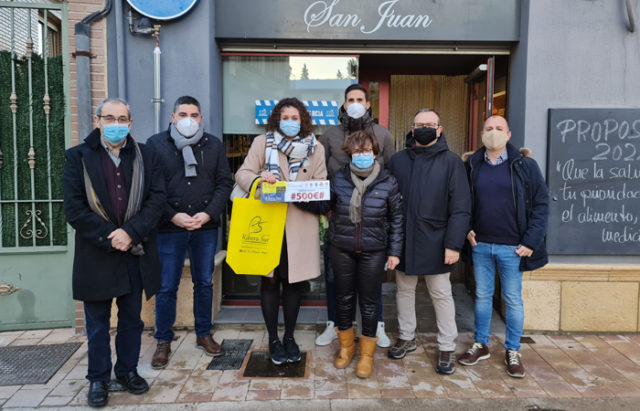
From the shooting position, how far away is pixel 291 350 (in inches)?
153

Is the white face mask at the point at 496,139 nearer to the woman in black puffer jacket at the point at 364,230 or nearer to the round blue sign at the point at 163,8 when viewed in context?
the woman in black puffer jacket at the point at 364,230

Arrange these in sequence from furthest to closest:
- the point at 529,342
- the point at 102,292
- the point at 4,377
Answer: the point at 529,342 → the point at 4,377 → the point at 102,292

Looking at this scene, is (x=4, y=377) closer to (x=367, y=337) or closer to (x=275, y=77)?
(x=367, y=337)

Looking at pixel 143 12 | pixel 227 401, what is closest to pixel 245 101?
pixel 143 12

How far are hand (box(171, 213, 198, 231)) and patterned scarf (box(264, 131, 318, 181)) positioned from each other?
2.46 feet

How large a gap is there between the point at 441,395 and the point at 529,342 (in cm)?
149

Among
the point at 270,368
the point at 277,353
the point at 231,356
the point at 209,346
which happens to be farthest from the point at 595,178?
the point at 209,346

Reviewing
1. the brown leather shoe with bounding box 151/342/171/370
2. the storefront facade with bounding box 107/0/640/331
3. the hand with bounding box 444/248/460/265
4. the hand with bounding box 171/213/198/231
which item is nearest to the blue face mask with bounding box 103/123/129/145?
the hand with bounding box 171/213/198/231

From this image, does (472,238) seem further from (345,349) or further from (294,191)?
(294,191)

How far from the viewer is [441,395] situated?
3402mm

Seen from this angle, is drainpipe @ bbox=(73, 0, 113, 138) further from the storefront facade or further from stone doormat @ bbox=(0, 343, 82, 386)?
stone doormat @ bbox=(0, 343, 82, 386)

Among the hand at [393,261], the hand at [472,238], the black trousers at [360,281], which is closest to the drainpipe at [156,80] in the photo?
the black trousers at [360,281]

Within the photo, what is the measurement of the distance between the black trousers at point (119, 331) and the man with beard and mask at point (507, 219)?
2624mm

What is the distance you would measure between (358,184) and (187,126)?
148cm
